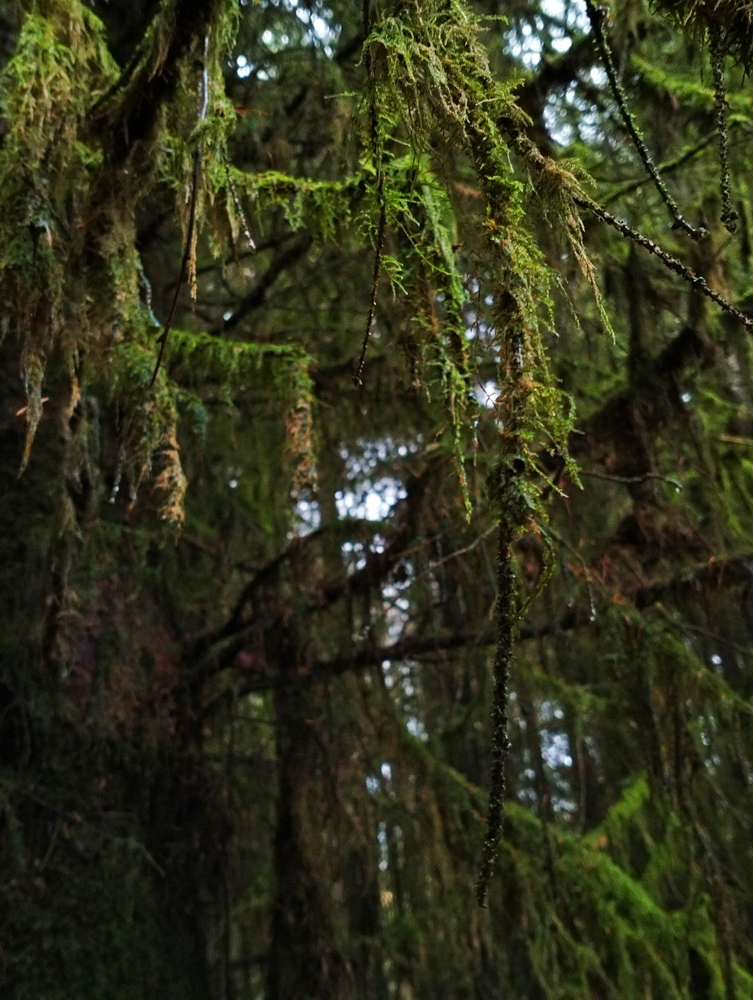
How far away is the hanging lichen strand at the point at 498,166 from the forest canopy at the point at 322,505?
160mm

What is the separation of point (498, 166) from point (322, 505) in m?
3.41

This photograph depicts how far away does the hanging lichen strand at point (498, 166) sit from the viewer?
3.36ft

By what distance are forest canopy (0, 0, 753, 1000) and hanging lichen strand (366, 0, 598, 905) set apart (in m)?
0.16

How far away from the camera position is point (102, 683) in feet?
10.6

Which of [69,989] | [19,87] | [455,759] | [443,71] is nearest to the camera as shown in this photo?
[443,71]

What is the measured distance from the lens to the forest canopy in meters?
1.92

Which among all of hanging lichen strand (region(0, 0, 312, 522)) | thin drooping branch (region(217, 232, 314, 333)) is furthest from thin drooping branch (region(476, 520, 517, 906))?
thin drooping branch (region(217, 232, 314, 333))

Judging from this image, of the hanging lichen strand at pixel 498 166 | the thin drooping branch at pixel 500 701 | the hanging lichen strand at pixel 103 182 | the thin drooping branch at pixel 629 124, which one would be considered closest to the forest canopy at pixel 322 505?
the hanging lichen strand at pixel 103 182

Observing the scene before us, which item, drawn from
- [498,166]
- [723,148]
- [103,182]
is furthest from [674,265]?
[103,182]

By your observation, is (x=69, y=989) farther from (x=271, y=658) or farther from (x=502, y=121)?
(x=502, y=121)

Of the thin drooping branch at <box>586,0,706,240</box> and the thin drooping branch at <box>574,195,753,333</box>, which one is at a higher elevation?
the thin drooping branch at <box>586,0,706,240</box>

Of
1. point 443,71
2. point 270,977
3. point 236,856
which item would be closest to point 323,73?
point 443,71

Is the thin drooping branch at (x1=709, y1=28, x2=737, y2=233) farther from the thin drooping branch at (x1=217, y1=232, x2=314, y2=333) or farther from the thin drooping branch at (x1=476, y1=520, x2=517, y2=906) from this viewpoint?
the thin drooping branch at (x1=217, y1=232, x2=314, y2=333)

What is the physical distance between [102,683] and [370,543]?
125cm
